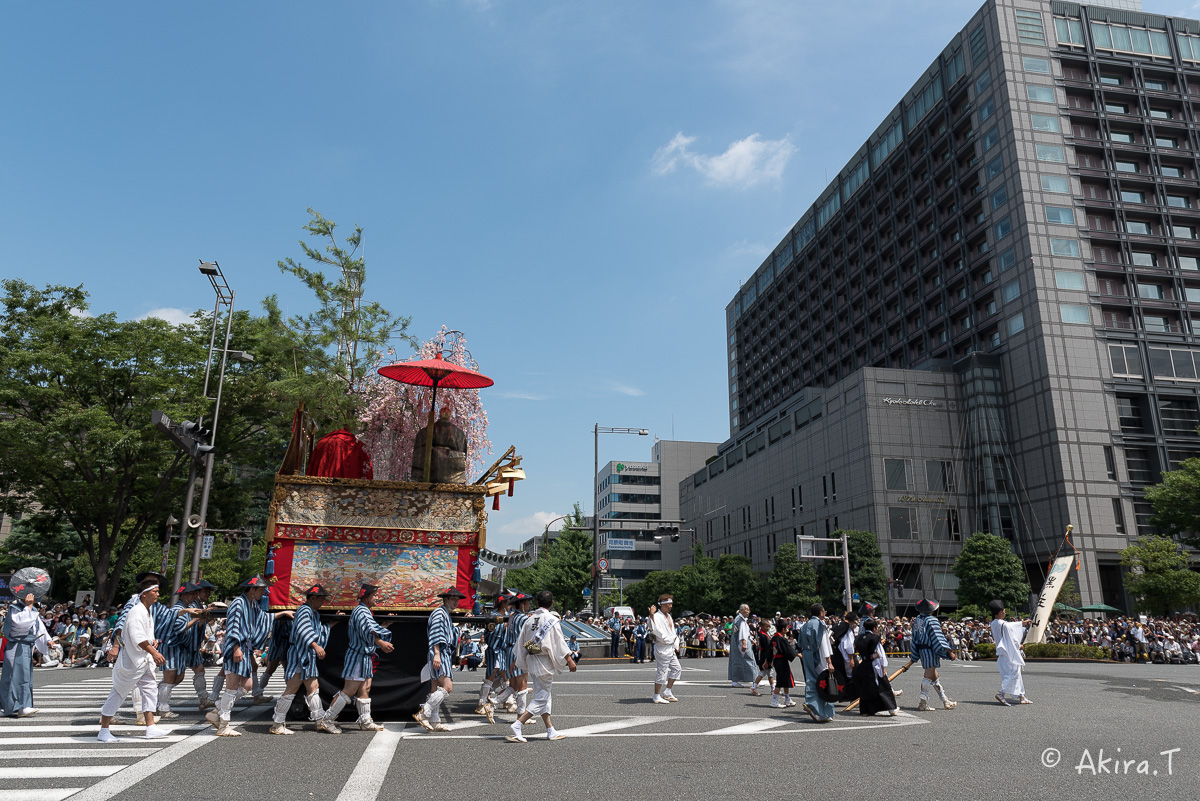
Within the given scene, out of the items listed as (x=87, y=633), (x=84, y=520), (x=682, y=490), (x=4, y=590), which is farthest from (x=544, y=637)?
(x=682, y=490)

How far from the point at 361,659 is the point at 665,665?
6.04m

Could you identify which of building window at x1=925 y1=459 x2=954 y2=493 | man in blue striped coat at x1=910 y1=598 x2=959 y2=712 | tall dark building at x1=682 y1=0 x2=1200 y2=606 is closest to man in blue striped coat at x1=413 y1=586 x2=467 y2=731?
man in blue striped coat at x1=910 y1=598 x2=959 y2=712

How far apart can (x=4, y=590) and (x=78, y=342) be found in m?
19.2

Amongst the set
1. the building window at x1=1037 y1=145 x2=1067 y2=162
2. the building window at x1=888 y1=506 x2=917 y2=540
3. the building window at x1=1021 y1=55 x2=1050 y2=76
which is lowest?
the building window at x1=888 y1=506 x2=917 y2=540

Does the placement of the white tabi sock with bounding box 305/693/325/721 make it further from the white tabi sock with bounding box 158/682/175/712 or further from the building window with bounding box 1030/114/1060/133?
the building window with bounding box 1030/114/1060/133

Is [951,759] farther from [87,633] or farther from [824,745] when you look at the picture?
[87,633]

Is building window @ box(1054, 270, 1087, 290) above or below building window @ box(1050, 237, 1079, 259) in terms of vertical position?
below

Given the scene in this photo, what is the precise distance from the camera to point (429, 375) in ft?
32.3

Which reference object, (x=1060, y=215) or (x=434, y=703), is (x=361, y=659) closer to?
(x=434, y=703)

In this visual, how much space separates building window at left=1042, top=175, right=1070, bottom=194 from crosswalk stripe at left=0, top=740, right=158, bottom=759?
60916mm

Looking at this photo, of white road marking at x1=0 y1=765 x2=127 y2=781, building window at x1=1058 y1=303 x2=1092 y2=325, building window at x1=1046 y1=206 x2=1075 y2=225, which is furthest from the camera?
building window at x1=1046 y1=206 x2=1075 y2=225

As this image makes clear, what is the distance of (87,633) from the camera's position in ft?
78.0

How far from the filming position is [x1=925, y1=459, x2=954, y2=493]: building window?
2190 inches

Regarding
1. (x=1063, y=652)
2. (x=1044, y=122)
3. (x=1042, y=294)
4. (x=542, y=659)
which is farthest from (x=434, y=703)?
(x=1044, y=122)
